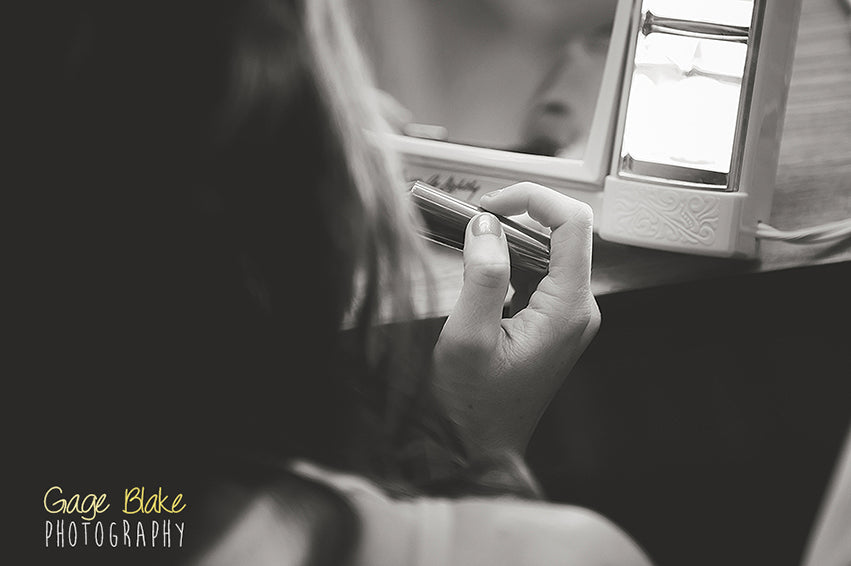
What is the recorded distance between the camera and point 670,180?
0.41 meters

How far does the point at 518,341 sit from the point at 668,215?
0.10 meters

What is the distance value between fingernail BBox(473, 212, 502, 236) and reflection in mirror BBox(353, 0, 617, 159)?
6 cm

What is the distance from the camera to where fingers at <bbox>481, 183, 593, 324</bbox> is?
0.40 m

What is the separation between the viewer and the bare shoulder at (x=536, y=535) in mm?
326

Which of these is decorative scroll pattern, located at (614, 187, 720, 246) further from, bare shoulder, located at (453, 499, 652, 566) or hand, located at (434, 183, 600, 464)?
bare shoulder, located at (453, 499, 652, 566)

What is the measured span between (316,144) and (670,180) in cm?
19

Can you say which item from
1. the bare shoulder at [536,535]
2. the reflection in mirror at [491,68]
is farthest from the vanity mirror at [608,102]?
the bare shoulder at [536,535]

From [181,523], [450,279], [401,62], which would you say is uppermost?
[401,62]

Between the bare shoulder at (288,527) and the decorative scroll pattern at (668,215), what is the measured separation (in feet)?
0.68

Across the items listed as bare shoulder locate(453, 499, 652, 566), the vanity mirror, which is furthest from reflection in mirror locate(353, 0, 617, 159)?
bare shoulder locate(453, 499, 652, 566)

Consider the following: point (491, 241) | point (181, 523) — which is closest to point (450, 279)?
point (491, 241)

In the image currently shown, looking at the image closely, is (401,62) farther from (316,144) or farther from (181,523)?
(181,523)

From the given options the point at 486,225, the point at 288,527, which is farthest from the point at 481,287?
the point at 288,527

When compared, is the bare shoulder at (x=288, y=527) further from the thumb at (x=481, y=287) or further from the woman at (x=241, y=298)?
the thumb at (x=481, y=287)
